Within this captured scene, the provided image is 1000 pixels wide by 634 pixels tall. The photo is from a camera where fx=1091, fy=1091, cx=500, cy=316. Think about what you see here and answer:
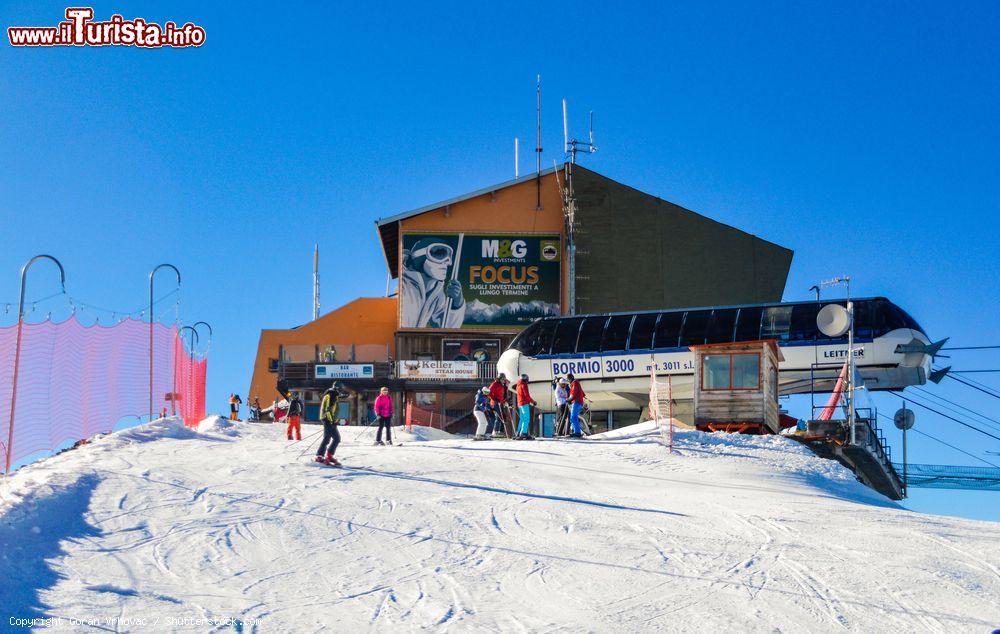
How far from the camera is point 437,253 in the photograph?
2247 inches

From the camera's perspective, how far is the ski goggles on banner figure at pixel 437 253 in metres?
56.9

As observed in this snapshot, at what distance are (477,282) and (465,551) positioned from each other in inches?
1698

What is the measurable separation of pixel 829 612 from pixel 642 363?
28.1 metres

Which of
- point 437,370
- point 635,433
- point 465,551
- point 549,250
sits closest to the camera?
point 465,551

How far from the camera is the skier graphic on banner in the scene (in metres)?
56.4

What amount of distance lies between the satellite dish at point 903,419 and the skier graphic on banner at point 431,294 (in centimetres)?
2541

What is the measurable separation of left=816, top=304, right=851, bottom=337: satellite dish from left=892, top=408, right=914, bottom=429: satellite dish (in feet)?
11.5

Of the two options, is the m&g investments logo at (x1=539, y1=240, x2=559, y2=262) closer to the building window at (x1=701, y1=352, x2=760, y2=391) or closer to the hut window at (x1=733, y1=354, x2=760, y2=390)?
the building window at (x1=701, y1=352, x2=760, y2=391)

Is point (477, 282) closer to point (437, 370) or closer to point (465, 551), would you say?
point (437, 370)

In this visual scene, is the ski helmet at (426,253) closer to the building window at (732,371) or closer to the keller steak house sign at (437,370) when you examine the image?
the keller steak house sign at (437,370)

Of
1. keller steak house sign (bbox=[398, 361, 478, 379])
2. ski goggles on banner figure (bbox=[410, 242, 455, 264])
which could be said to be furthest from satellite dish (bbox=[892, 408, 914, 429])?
ski goggles on banner figure (bbox=[410, 242, 455, 264])

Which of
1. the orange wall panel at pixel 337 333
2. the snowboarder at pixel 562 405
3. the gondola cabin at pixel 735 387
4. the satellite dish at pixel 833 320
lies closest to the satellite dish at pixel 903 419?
the satellite dish at pixel 833 320

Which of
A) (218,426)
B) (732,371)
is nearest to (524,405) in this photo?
(732,371)

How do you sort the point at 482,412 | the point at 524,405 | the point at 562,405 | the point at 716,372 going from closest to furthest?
the point at 524,405 → the point at 716,372 → the point at 482,412 → the point at 562,405
